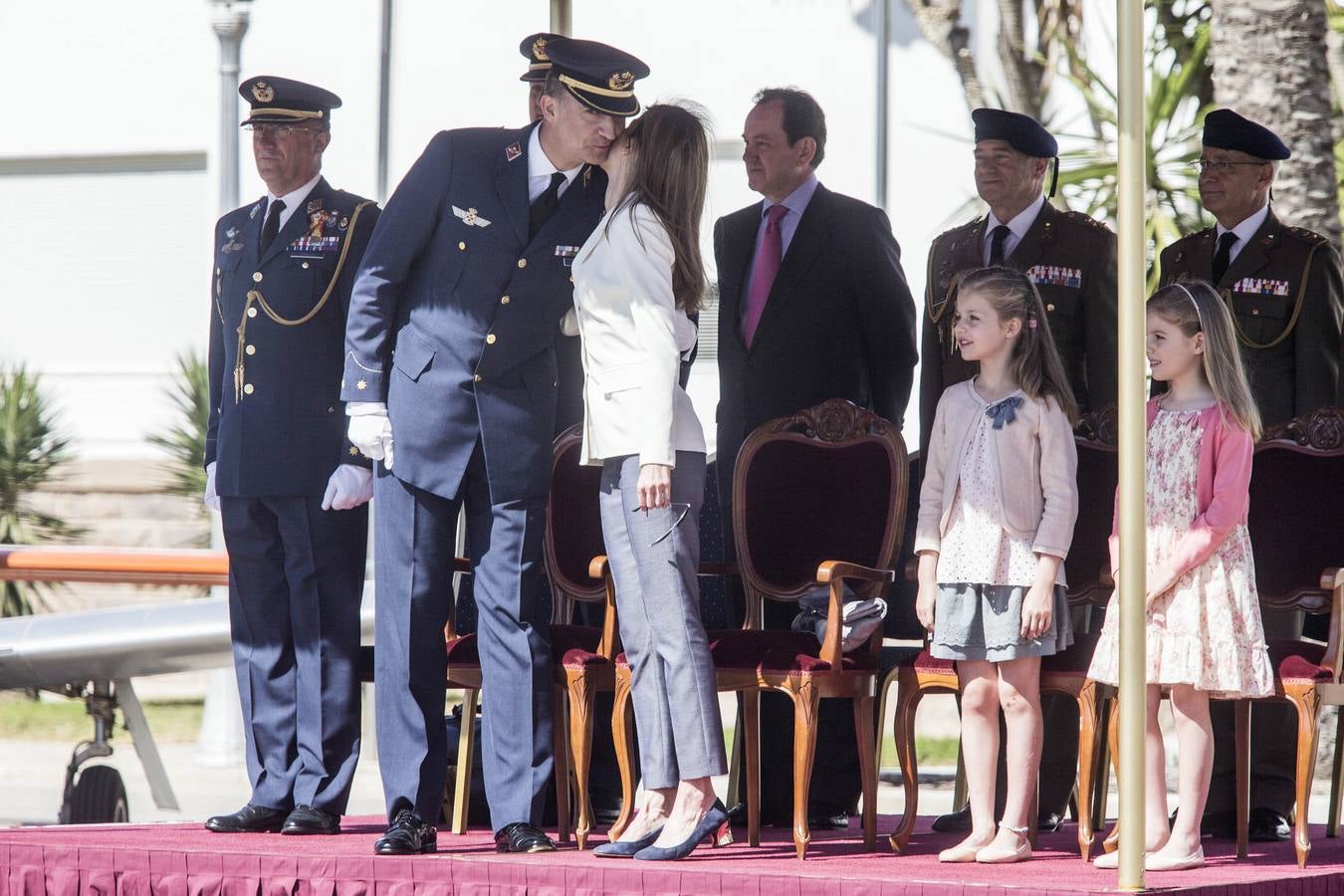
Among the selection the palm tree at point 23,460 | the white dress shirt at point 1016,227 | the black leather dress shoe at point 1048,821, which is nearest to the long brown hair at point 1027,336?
the white dress shirt at point 1016,227

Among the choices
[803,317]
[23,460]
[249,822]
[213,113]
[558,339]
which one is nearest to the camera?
[558,339]

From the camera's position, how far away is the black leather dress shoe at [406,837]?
473 cm

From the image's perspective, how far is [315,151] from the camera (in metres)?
5.45

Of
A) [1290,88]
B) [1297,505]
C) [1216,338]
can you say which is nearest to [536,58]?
[1216,338]

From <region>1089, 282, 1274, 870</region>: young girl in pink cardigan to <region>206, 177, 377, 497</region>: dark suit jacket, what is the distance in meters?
1.96

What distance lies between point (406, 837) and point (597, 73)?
1.75m

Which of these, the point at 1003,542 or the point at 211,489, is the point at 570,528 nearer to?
the point at 211,489

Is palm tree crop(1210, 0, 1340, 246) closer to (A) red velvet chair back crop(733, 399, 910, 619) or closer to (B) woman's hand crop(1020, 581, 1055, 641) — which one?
(A) red velvet chair back crop(733, 399, 910, 619)

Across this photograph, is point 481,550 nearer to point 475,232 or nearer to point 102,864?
point 475,232

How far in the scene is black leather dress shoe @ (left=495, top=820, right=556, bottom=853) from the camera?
15.8 feet

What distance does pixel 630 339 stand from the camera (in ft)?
15.4

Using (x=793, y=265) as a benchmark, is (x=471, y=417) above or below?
below

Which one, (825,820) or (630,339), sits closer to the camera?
(630,339)

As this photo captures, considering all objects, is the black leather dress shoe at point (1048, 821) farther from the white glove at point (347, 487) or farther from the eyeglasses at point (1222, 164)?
the white glove at point (347, 487)
